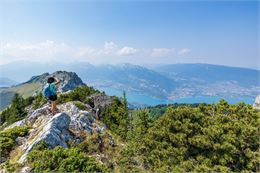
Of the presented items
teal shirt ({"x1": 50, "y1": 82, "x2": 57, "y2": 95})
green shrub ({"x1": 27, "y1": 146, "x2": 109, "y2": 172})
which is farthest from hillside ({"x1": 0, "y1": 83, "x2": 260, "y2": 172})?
teal shirt ({"x1": 50, "y1": 82, "x2": 57, "y2": 95})

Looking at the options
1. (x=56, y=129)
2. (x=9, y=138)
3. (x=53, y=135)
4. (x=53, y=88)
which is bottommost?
(x=9, y=138)

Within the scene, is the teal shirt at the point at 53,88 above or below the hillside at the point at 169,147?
above

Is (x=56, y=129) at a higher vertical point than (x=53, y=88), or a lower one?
→ lower

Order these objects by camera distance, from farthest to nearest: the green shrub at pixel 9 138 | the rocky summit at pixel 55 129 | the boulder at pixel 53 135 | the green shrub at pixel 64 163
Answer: the green shrub at pixel 9 138 < the rocky summit at pixel 55 129 < the boulder at pixel 53 135 < the green shrub at pixel 64 163

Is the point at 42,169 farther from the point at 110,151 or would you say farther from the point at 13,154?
the point at 110,151

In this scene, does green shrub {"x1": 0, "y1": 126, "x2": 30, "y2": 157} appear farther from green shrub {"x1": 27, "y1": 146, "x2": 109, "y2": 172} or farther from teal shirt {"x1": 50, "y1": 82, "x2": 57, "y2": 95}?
green shrub {"x1": 27, "y1": 146, "x2": 109, "y2": 172}

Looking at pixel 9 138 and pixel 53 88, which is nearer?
pixel 9 138

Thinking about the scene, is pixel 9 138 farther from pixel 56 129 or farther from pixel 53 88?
pixel 53 88

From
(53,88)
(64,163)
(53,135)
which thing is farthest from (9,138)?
(64,163)

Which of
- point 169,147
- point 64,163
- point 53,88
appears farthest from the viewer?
point 53,88

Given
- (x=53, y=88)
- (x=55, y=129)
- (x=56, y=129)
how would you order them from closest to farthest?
(x=55, y=129), (x=56, y=129), (x=53, y=88)

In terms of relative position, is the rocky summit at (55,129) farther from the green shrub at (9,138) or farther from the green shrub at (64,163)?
the green shrub at (64,163)

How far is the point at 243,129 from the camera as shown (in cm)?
1165

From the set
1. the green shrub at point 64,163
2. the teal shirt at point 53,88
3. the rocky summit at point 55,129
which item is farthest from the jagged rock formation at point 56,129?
the green shrub at point 64,163
